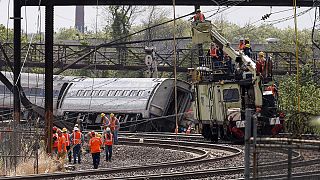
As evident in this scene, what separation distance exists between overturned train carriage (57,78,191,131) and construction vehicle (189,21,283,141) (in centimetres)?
1221

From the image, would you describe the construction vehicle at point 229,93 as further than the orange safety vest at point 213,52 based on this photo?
No

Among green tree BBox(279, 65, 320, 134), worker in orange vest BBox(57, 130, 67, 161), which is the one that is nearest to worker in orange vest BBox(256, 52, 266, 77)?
green tree BBox(279, 65, 320, 134)

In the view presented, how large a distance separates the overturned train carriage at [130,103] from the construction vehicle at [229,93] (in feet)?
40.1

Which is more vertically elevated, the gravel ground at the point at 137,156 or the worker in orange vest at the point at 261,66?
the worker in orange vest at the point at 261,66

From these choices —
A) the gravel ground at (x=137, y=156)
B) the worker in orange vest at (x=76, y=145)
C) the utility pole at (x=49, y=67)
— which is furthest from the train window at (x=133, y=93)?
the utility pole at (x=49, y=67)

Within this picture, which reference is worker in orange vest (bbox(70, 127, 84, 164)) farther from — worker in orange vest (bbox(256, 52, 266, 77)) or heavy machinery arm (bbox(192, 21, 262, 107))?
worker in orange vest (bbox(256, 52, 266, 77))

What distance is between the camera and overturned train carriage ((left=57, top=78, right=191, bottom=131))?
4750cm

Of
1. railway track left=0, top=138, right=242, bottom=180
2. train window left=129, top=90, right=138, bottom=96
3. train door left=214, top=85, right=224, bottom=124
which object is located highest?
train window left=129, top=90, right=138, bottom=96

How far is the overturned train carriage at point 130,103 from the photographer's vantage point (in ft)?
156

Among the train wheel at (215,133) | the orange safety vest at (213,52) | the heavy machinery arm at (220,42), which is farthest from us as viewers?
the orange safety vest at (213,52)

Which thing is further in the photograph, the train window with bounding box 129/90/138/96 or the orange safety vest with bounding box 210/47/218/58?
the train window with bounding box 129/90/138/96

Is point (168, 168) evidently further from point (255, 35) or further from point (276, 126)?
point (255, 35)

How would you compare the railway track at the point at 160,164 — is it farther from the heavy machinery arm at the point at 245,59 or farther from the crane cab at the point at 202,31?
the crane cab at the point at 202,31

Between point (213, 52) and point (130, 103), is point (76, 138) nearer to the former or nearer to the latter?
point (213, 52)
